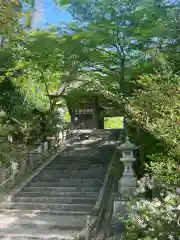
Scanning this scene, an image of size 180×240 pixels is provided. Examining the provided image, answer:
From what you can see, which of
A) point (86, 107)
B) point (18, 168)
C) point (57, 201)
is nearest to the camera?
point (57, 201)

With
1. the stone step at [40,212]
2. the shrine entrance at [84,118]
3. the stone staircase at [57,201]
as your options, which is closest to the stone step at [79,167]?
the stone staircase at [57,201]

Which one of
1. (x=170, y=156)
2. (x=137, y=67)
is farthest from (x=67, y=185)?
(x=170, y=156)

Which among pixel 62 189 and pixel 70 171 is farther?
pixel 70 171

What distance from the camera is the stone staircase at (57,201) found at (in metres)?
9.33

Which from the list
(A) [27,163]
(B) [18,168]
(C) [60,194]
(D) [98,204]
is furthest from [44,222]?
(A) [27,163]

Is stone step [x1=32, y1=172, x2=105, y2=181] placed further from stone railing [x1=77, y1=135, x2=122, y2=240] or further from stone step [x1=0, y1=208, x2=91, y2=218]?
stone step [x1=0, y1=208, x2=91, y2=218]

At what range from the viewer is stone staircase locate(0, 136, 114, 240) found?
30.6 feet

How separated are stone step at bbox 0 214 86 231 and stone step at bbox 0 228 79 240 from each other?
0.86 feet

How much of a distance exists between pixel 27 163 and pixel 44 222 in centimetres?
443

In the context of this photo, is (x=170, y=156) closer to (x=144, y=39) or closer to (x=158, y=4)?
(x=144, y=39)

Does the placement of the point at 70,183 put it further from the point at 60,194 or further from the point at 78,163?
the point at 78,163

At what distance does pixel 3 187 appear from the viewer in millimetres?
12055

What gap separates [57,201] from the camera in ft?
37.8

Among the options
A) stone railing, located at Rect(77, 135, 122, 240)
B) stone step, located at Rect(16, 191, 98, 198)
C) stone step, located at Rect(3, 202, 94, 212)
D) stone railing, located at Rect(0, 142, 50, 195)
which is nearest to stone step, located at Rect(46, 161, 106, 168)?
stone railing, located at Rect(0, 142, 50, 195)
